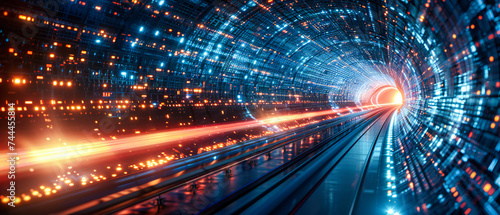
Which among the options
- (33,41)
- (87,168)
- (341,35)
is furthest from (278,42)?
(87,168)

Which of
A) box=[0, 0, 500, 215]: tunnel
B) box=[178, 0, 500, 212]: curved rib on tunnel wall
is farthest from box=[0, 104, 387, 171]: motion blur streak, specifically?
box=[178, 0, 500, 212]: curved rib on tunnel wall

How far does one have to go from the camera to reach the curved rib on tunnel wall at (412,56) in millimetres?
5898

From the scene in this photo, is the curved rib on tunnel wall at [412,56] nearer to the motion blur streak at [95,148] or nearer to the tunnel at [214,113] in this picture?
the tunnel at [214,113]

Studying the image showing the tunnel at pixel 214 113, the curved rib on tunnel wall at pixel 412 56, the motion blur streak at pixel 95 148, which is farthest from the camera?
the motion blur streak at pixel 95 148

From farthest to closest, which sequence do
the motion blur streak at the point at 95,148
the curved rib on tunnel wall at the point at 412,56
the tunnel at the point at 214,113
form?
the motion blur streak at the point at 95,148, the tunnel at the point at 214,113, the curved rib on tunnel wall at the point at 412,56

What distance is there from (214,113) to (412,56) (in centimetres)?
1603

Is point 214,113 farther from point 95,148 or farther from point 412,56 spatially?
point 412,56

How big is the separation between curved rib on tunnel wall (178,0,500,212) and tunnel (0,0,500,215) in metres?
0.07

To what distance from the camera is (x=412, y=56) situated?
16359mm

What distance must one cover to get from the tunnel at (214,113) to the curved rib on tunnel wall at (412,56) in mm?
68

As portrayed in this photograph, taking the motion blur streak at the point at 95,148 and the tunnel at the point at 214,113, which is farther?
the motion blur streak at the point at 95,148

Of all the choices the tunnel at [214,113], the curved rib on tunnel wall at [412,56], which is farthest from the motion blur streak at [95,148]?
the curved rib on tunnel wall at [412,56]

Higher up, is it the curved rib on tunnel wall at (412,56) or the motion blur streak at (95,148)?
the curved rib on tunnel wall at (412,56)

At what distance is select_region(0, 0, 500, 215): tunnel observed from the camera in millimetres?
6398
